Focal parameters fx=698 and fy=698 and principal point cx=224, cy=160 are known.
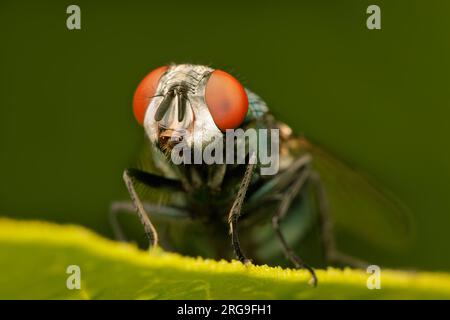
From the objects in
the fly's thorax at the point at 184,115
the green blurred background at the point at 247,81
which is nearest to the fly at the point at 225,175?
the fly's thorax at the point at 184,115

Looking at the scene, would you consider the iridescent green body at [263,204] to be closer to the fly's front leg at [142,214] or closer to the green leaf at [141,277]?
the fly's front leg at [142,214]

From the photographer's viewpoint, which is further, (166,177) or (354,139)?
(354,139)

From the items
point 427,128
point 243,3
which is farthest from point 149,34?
point 427,128

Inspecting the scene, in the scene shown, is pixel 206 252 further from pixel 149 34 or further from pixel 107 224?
pixel 149 34

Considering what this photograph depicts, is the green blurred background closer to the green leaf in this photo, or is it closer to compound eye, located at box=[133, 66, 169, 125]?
compound eye, located at box=[133, 66, 169, 125]

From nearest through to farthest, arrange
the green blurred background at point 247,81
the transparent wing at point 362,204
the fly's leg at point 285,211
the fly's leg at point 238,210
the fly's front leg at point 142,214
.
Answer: the fly's leg at point 238,210 < the fly's front leg at point 142,214 < the fly's leg at point 285,211 < the transparent wing at point 362,204 < the green blurred background at point 247,81

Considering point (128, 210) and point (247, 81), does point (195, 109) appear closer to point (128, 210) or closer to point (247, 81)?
point (128, 210)
